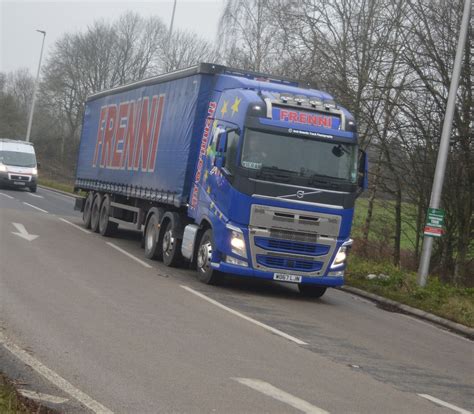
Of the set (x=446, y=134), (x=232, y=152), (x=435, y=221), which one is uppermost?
(x=446, y=134)

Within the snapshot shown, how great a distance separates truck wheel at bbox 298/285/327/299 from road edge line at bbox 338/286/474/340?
1.43 metres

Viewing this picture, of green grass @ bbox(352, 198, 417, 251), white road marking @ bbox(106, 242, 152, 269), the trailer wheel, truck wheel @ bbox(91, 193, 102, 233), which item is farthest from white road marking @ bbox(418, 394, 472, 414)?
the trailer wheel

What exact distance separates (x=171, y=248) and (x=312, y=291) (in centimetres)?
303

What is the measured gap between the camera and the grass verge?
51.0 feet

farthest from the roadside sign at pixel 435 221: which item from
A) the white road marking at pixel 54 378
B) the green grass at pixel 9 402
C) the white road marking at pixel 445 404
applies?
the green grass at pixel 9 402

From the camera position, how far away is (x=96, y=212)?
24375 mm

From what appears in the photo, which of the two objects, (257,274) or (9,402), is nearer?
(9,402)

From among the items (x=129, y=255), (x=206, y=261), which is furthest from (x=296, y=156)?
(x=129, y=255)

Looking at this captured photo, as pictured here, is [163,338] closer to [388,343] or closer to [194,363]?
[194,363]

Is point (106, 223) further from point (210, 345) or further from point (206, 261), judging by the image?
point (210, 345)

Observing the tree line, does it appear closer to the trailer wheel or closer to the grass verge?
the grass verge

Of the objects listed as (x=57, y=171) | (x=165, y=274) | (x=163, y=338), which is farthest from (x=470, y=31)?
(x=57, y=171)

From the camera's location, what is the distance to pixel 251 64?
4131 cm

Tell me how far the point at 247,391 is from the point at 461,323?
27.0ft
